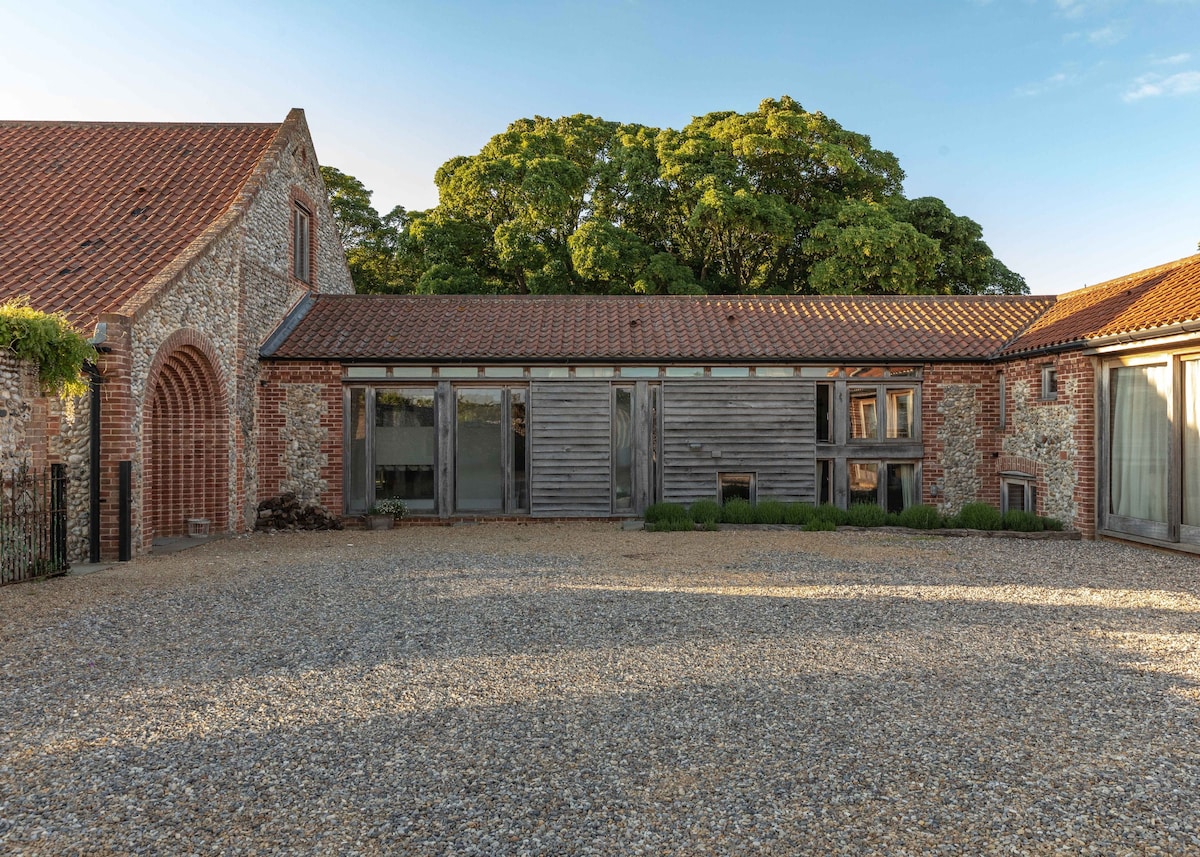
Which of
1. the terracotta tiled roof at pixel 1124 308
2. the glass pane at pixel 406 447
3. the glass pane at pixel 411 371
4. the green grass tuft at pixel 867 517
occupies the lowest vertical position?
the green grass tuft at pixel 867 517

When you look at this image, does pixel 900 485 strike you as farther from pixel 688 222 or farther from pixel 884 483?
pixel 688 222

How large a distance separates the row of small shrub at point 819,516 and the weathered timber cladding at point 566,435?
1.46 metres

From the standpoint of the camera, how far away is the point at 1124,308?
38.3 feet

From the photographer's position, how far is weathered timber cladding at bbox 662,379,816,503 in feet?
46.2

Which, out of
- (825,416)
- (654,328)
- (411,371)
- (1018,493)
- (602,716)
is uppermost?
(654,328)

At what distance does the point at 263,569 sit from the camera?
9289 mm

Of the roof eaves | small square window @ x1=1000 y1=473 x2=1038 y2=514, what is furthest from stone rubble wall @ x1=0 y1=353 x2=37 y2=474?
small square window @ x1=1000 y1=473 x2=1038 y2=514

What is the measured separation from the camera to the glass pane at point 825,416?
14.2 meters

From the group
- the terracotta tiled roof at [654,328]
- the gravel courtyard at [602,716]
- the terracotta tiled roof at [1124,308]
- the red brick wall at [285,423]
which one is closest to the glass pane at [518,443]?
the terracotta tiled roof at [654,328]

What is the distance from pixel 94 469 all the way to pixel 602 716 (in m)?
8.25

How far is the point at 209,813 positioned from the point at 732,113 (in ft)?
85.0

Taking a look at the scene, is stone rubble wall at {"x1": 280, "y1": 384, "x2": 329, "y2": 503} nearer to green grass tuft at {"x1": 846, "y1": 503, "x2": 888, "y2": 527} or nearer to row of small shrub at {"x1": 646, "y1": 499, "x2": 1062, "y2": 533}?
row of small shrub at {"x1": 646, "y1": 499, "x2": 1062, "y2": 533}

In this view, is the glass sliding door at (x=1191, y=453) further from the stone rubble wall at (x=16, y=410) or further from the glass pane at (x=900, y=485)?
the stone rubble wall at (x=16, y=410)

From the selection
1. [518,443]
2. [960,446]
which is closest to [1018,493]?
[960,446]
